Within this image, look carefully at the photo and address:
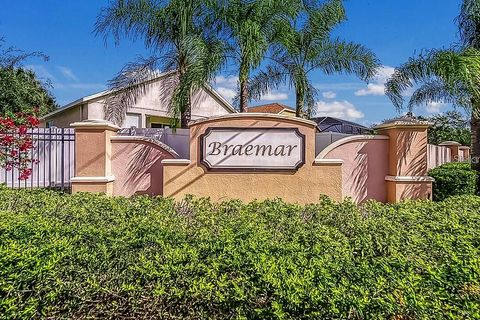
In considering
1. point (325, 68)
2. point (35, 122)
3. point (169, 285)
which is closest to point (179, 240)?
point (169, 285)

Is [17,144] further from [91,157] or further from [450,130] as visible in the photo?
[450,130]

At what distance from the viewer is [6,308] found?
102 inches

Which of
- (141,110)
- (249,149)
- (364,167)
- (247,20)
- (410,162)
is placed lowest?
(364,167)

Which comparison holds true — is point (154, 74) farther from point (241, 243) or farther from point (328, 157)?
point (241, 243)

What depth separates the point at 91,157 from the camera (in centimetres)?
790

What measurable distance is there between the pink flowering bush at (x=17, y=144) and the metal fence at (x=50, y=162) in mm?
385

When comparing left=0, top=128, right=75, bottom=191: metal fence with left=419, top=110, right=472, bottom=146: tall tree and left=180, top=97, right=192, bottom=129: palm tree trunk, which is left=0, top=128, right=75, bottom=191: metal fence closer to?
left=180, top=97, right=192, bottom=129: palm tree trunk

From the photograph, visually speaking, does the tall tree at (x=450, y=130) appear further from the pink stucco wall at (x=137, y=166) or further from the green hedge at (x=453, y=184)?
the pink stucco wall at (x=137, y=166)

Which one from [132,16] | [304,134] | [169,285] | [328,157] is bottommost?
[169,285]

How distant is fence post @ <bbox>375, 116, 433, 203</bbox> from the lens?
318 inches

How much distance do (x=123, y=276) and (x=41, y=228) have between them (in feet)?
3.71

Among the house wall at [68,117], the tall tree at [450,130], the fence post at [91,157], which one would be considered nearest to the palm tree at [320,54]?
the fence post at [91,157]

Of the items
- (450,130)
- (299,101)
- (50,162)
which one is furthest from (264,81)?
(450,130)

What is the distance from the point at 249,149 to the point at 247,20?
3.98 m
